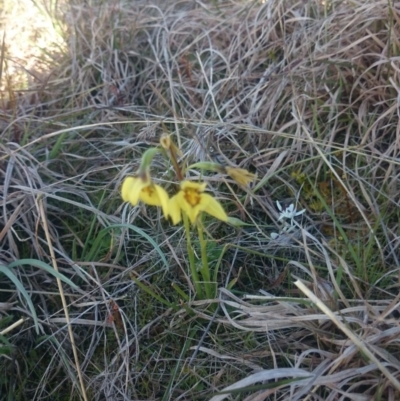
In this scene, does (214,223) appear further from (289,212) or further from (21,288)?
(21,288)

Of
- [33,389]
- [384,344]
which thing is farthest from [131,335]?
[384,344]

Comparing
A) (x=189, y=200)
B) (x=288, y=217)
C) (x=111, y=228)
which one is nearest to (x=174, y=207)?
(x=189, y=200)

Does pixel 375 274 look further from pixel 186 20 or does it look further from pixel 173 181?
pixel 186 20

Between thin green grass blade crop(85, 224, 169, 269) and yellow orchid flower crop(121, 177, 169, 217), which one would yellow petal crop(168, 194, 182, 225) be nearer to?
yellow orchid flower crop(121, 177, 169, 217)

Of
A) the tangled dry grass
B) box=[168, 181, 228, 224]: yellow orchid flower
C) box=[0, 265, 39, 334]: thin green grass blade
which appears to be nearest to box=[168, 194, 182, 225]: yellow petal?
box=[168, 181, 228, 224]: yellow orchid flower

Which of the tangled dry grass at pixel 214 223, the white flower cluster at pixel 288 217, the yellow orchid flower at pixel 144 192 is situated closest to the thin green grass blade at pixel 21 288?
the tangled dry grass at pixel 214 223
